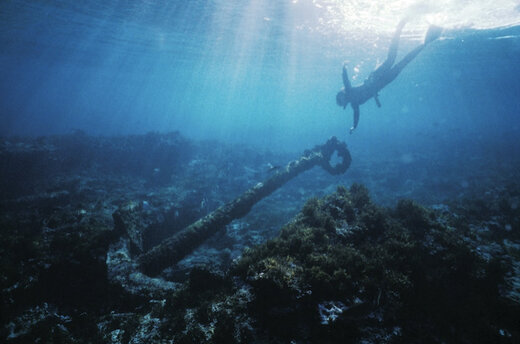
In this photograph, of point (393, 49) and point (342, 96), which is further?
point (342, 96)

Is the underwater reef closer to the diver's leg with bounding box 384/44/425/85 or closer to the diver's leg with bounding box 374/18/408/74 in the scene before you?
the diver's leg with bounding box 384/44/425/85

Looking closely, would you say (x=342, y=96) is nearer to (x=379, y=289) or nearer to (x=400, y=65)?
(x=400, y=65)

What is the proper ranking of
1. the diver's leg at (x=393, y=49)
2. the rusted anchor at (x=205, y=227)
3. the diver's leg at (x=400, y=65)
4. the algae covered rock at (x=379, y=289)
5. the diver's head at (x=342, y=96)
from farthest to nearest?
the diver's head at (x=342, y=96), the diver's leg at (x=400, y=65), the diver's leg at (x=393, y=49), the rusted anchor at (x=205, y=227), the algae covered rock at (x=379, y=289)

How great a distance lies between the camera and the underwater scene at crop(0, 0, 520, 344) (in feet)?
11.6

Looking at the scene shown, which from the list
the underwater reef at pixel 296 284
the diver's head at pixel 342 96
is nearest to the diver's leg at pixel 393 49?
the diver's head at pixel 342 96

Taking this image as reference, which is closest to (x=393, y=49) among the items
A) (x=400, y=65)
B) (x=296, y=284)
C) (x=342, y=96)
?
(x=400, y=65)

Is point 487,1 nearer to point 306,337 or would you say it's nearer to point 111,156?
point 306,337

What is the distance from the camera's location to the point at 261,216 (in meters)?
13.7

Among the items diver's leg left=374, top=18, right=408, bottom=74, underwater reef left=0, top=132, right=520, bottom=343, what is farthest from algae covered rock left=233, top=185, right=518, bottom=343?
diver's leg left=374, top=18, right=408, bottom=74

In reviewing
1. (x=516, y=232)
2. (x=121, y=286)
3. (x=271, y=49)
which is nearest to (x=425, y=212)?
(x=516, y=232)

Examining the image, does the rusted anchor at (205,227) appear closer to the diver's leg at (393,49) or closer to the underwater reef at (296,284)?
the underwater reef at (296,284)

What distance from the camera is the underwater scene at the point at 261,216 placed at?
139 inches

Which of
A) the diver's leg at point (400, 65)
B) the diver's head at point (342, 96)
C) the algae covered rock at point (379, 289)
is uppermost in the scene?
the diver's leg at point (400, 65)

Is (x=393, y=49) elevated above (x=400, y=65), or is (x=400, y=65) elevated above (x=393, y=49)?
(x=393, y=49)
